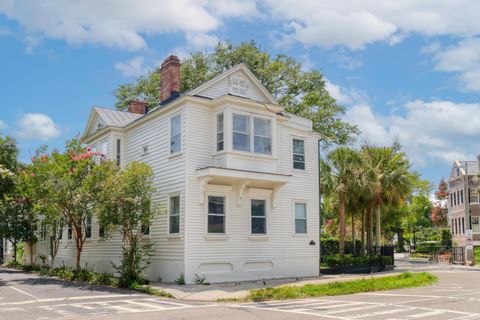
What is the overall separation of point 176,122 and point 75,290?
8283 mm

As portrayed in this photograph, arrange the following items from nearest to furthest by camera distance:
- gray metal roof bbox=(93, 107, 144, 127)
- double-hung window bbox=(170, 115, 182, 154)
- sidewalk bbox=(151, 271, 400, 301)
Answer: sidewalk bbox=(151, 271, 400, 301) < double-hung window bbox=(170, 115, 182, 154) < gray metal roof bbox=(93, 107, 144, 127)

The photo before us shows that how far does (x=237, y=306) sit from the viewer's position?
14.9 meters

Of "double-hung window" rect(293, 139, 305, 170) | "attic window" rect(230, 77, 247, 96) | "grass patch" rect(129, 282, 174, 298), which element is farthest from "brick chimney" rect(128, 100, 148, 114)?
"grass patch" rect(129, 282, 174, 298)

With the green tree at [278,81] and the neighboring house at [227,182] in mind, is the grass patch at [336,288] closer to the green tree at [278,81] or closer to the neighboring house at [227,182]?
the neighboring house at [227,182]

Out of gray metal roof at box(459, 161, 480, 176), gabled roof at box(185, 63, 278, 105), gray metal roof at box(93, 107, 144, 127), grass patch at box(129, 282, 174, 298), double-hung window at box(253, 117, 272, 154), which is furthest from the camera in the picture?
gray metal roof at box(459, 161, 480, 176)

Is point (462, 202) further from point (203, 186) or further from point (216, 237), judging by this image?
point (203, 186)

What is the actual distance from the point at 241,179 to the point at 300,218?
16.9 ft

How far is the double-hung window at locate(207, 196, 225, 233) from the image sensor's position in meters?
22.2

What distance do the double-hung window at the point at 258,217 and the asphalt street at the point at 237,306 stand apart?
22.9ft

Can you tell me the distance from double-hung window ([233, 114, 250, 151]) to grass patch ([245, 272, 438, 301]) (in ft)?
22.0

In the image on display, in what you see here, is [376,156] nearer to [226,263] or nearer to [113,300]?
→ [226,263]

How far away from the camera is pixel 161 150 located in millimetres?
23953

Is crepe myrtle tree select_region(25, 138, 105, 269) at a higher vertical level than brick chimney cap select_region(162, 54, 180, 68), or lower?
lower

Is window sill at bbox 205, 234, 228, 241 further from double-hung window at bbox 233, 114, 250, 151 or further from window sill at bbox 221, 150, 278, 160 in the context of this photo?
double-hung window at bbox 233, 114, 250, 151
